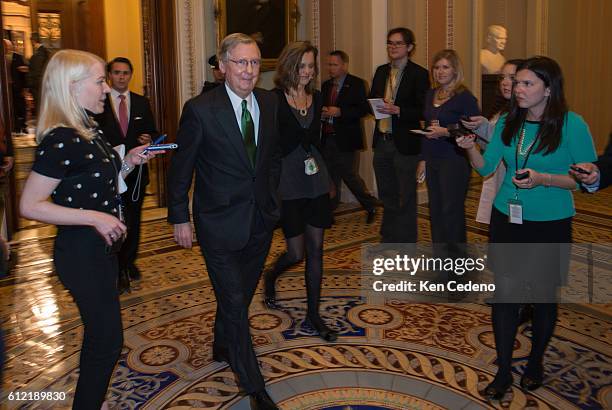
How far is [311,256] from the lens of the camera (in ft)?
12.0

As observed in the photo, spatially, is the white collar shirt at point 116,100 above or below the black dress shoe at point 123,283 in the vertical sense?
above

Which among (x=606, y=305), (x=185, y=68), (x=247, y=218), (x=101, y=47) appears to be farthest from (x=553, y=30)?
(x=247, y=218)

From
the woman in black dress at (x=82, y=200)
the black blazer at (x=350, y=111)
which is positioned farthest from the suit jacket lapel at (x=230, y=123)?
the black blazer at (x=350, y=111)

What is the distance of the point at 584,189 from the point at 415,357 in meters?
1.38

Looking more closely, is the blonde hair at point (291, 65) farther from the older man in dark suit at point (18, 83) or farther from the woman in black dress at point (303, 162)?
the older man in dark suit at point (18, 83)

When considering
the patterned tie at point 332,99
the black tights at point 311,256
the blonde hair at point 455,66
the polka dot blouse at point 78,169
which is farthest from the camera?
the patterned tie at point 332,99

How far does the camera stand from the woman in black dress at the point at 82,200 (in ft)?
7.21

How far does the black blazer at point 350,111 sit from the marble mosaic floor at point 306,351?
1.88 m

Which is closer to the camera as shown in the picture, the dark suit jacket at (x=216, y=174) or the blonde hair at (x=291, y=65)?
the dark suit jacket at (x=216, y=174)

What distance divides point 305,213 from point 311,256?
0.89 feet

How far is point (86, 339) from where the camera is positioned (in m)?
2.39

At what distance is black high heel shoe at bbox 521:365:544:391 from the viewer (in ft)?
10.1

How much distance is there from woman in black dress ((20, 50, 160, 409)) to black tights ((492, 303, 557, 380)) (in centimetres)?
179

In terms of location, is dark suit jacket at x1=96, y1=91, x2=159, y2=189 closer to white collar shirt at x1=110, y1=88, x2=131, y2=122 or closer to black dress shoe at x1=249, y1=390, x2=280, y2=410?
white collar shirt at x1=110, y1=88, x2=131, y2=122
